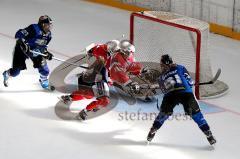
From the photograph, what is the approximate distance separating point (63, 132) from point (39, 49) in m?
0.96

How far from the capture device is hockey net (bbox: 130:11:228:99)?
589cm

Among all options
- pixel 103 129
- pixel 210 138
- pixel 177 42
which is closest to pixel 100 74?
pixel 103 129

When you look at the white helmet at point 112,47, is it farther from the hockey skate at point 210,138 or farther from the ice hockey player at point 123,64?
the hockey skate at point 210,138

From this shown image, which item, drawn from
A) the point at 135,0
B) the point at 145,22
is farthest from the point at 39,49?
the point at 135,0

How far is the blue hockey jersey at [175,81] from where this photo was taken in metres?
4.89

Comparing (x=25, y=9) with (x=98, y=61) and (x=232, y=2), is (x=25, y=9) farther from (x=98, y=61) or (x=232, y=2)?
(x=98, y=61)

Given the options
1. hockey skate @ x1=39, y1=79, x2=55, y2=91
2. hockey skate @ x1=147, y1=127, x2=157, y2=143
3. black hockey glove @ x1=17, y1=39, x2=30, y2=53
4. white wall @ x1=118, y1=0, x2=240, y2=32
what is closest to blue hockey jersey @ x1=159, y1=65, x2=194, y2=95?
hockey skate @ x1=147, y1=127, x2=157, y2=143

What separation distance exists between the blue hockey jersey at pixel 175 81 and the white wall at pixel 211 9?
2.85 meters

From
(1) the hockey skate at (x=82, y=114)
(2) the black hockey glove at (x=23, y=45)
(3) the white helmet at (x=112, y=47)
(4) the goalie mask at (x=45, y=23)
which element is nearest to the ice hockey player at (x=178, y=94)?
(3) the white helmet at (x=112, y=47)

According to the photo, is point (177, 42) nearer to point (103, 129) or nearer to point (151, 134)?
point (103, 129)

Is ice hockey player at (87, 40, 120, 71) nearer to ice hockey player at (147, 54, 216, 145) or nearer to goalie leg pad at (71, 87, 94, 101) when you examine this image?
goalie leg pad at (71, 87, 94, 101)

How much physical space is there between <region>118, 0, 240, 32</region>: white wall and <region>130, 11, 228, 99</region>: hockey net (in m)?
1.54

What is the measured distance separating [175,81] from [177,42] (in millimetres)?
1268

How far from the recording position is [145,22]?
247 inches
